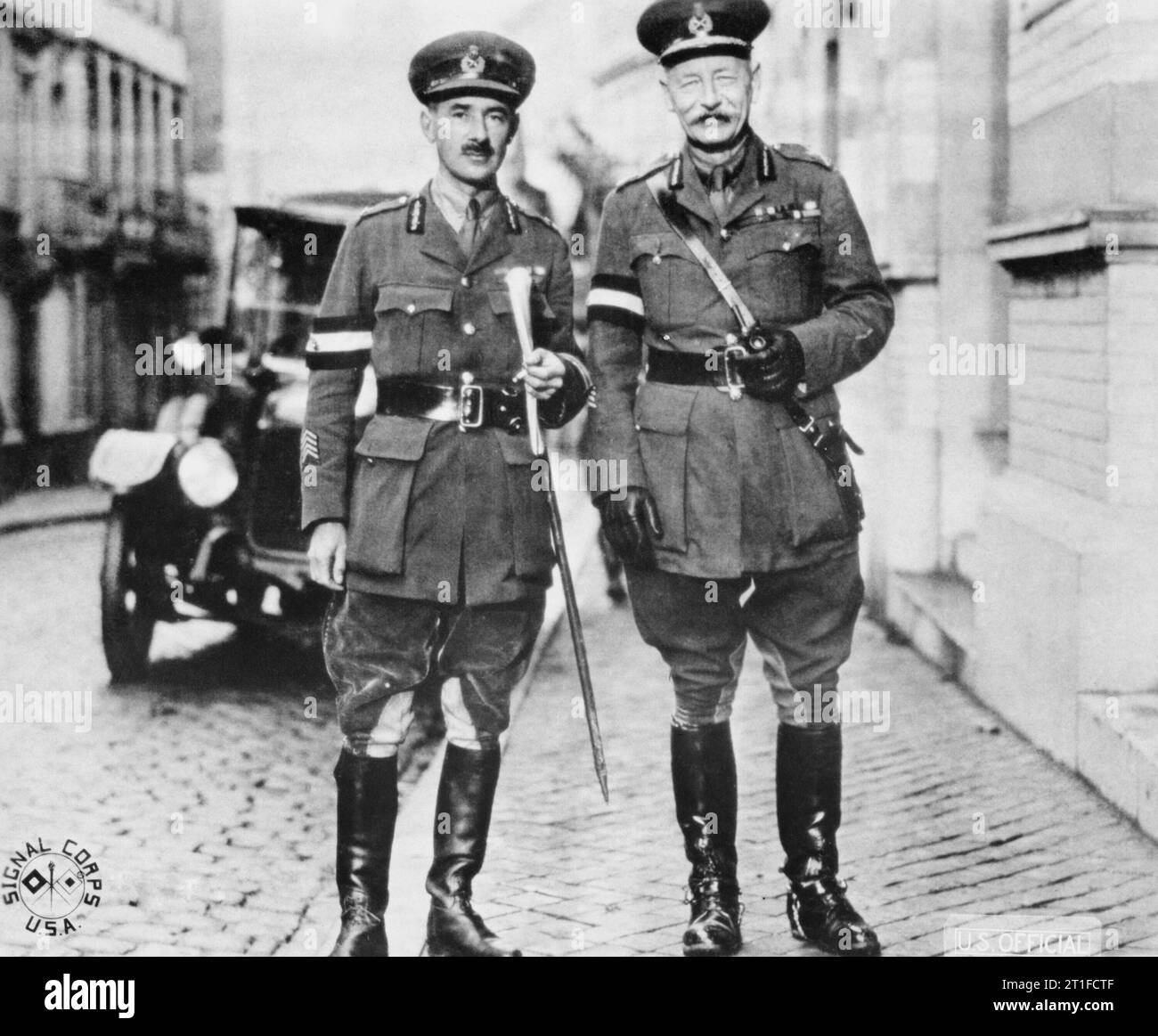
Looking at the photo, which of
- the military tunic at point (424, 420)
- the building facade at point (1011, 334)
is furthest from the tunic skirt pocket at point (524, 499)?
the building facade at point (1011, 334)

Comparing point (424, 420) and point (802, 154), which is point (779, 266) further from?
point (424, 420)

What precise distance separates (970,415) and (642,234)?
4655 mm

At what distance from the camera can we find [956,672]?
24.0 feet

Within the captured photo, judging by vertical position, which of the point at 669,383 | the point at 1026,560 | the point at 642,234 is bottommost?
the point at 1026,560

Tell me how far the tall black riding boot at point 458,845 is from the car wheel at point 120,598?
3.61 metres

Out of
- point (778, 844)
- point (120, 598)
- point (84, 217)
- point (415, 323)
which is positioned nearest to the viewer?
point (415, 323)

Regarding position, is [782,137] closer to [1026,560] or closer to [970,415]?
[970,415]

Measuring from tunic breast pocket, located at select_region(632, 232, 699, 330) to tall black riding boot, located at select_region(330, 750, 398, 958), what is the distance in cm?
122

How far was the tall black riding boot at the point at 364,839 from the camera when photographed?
4.03 metres

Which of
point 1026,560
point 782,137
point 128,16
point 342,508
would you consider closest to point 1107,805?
point 1026,560

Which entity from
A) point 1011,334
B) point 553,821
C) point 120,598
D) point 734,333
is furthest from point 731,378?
point 120,598

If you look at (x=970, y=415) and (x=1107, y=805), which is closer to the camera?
(x=1107, y=805)

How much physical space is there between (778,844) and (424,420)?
69.6 inches

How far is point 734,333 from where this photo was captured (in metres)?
4.01
